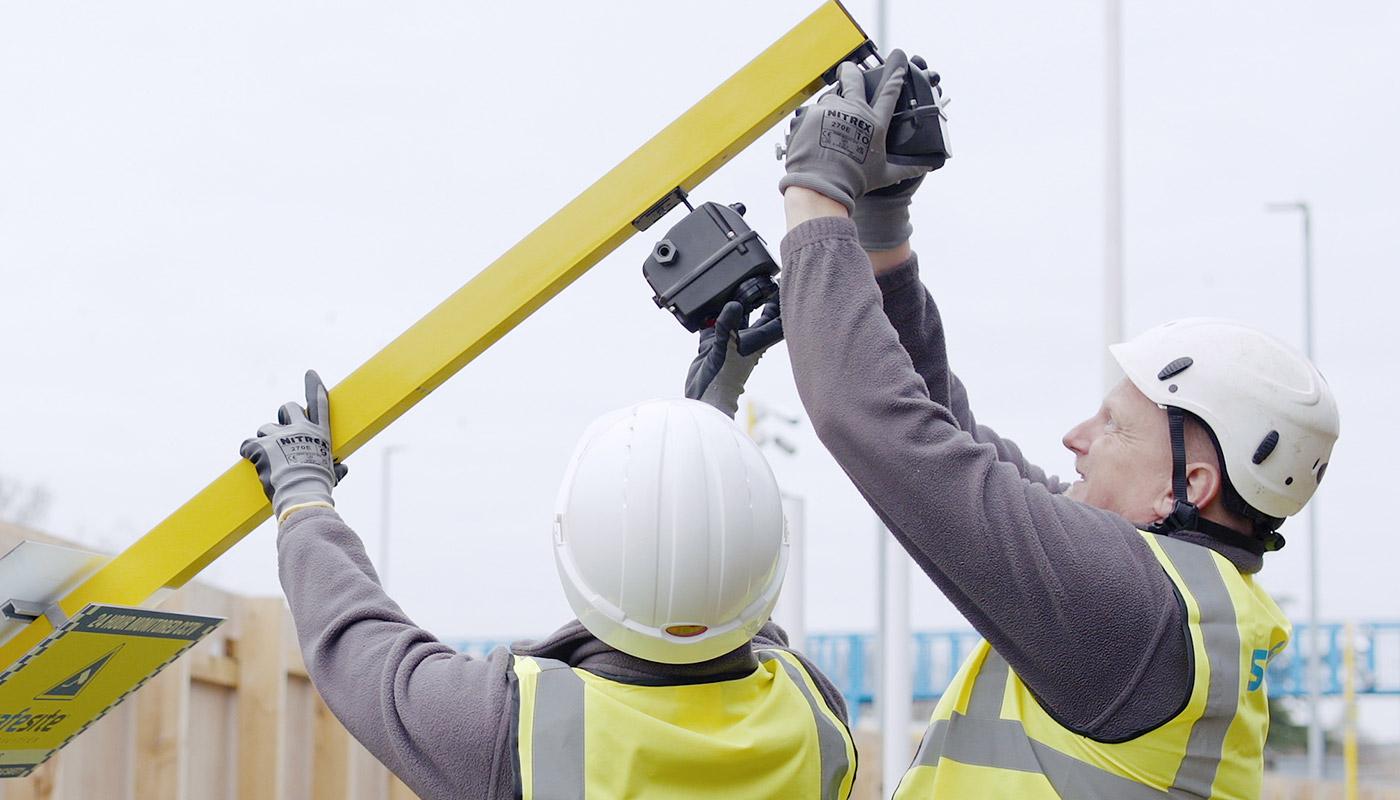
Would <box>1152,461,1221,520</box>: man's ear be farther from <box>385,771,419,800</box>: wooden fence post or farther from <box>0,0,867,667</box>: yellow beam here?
<box>385,771,419,800</box>: wooden fence post

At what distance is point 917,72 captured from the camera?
116 inches

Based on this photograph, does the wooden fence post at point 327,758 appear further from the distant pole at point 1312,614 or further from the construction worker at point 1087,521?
the distant pole at point 1312,614

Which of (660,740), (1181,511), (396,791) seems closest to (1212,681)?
(1181,511)

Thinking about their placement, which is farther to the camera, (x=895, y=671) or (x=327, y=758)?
(x=895, y=671)

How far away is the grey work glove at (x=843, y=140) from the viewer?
Result: 2764mm

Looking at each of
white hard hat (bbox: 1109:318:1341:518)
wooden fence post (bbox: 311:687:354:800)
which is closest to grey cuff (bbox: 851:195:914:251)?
white hard hat (bbox: 1109:318:1341:518)

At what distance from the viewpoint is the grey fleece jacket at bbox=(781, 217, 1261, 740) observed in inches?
101

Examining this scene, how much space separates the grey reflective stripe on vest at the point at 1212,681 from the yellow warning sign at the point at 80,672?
76.8 inches

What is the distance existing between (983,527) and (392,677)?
104 centimetres

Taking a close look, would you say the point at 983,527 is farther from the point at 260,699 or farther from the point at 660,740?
the point at 260,699

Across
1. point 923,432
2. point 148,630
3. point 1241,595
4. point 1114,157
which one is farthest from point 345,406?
point 1114,157

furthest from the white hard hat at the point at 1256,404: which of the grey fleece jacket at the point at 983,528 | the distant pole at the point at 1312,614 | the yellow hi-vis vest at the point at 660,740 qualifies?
the distant pole at the point at 1312,614

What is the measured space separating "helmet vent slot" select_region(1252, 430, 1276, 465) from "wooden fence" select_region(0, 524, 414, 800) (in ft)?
9.09

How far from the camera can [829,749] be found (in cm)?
276
